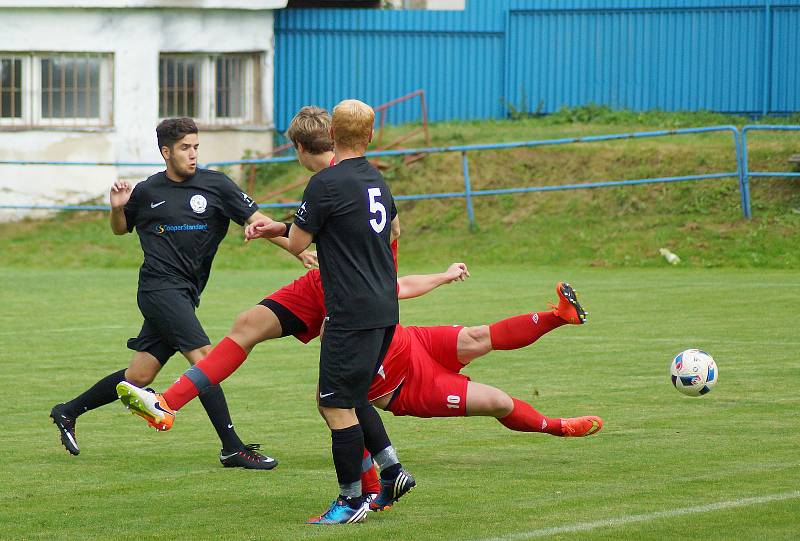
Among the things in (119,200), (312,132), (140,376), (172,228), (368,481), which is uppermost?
(312,132)

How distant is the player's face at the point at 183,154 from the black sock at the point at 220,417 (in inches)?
53.2

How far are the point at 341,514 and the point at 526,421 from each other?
1.66 metres

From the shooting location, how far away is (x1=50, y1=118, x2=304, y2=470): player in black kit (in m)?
8.31

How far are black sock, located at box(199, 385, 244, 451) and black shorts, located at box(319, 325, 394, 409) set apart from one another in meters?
1.54

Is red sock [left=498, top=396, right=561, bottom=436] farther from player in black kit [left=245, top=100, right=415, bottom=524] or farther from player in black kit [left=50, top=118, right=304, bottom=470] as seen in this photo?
player in black kit [left=50, top=118, right=304, bottom=470]

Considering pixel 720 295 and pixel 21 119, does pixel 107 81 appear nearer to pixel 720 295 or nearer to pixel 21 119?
pixel 21 119

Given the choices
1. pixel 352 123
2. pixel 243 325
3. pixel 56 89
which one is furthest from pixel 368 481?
pixel 56 89

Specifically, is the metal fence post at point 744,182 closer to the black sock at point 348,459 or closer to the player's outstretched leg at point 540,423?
the player's outstretched leg at point 540,423

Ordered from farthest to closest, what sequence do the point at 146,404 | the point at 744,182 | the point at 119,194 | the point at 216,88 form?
the point at 216,88 → the point at 744,182 → the point at 119,194 → the point at 146,404

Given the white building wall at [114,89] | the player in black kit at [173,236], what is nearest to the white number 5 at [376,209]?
the player in black kit at [173,236]

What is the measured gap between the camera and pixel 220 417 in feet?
26.4

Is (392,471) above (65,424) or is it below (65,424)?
above

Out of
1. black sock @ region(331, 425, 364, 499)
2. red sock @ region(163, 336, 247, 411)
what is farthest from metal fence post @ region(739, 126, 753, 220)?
black sock @ region(331, 425, 364, 499)

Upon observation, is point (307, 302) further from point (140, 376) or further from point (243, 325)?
point (140, 376)
